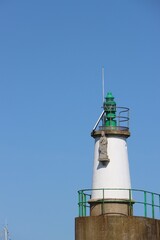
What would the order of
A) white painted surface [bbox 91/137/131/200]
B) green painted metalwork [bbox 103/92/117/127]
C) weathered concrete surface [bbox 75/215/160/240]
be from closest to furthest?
weathered concrete surface [bbox 75/215/160/240] < white painted surface [bbox 91/137/131/200] < green painted metalwork [bbox 103/92/117/127]

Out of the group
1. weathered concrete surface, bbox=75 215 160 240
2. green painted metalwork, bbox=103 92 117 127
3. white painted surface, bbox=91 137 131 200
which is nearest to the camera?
weathered concrete surface, bbox=75 215 160 240

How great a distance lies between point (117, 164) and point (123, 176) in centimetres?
56

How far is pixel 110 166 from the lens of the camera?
42781 mm

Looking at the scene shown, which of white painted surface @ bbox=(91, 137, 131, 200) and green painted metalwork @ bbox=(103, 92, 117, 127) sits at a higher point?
green painted metalwork @ bbox=(103, 92, 117, 127)

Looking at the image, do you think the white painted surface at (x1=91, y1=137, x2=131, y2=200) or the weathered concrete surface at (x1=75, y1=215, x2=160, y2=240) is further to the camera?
the white painted surface at (x1=91, y1=137, x2=131, y2=200)

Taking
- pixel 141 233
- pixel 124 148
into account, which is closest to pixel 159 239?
pixel 141 233

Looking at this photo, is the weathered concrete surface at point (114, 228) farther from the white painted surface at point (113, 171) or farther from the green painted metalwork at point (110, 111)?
the green painted metalwork at point (110, 111)

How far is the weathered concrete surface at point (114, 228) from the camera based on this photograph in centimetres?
4166

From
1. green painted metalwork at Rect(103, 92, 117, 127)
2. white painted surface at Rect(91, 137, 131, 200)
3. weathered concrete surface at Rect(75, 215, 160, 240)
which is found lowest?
weathered concrete surface at Rect(75, 215, 160, 240)

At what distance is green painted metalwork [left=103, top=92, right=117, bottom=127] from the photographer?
43.3 metres

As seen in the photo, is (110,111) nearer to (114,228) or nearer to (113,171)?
(113,171)

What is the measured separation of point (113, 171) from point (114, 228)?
2470 mm

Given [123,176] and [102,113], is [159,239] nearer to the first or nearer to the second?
[123,176]

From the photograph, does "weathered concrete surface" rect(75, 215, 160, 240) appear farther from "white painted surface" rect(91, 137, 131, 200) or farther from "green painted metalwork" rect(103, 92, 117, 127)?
"green painted metalwork" rect(103, 92, 117, 127)
